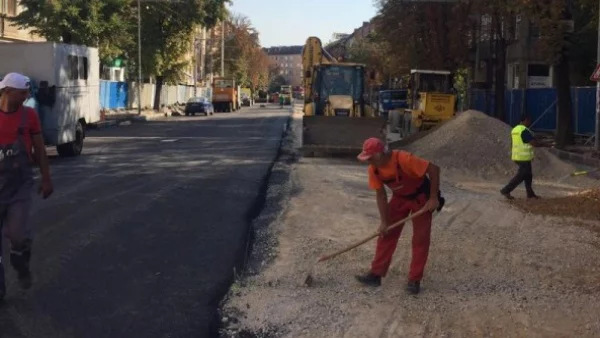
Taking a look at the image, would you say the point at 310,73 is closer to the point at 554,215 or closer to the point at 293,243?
the point at 554,215

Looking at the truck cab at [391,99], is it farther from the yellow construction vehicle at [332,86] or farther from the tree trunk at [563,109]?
the tree trunk at [563,109]

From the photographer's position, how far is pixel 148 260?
26.0 ft

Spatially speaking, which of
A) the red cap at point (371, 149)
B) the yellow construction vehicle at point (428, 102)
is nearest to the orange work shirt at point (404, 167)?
the red cap at point (371, 149)

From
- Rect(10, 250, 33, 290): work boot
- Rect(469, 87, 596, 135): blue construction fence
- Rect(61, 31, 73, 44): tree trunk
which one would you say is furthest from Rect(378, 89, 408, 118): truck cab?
Rect(10, 250, 33, 290): work boot

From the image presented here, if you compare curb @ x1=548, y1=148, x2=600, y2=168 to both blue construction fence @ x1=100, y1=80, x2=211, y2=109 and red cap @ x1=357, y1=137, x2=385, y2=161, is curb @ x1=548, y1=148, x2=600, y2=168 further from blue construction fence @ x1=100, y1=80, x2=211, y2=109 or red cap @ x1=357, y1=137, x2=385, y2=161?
blue construction fence @ x1=100, y1=80, x2=211, y2=109

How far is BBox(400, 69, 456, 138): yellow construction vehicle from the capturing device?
31.1 metres

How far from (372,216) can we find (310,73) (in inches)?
555

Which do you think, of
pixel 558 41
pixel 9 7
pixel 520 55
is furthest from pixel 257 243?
pixel 9 7

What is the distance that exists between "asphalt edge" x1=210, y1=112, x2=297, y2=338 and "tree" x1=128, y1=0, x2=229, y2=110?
37239 mm

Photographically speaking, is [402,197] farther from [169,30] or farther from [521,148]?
[169,30]

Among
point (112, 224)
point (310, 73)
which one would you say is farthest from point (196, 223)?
point (310, 73)

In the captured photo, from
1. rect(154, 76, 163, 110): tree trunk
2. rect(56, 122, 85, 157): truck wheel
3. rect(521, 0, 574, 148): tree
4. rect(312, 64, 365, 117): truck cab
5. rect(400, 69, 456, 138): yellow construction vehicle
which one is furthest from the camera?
rect(154, 76, 163, 110): tree trunk

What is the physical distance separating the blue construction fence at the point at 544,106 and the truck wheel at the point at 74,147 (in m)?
16.8

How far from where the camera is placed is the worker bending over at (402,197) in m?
6.47
